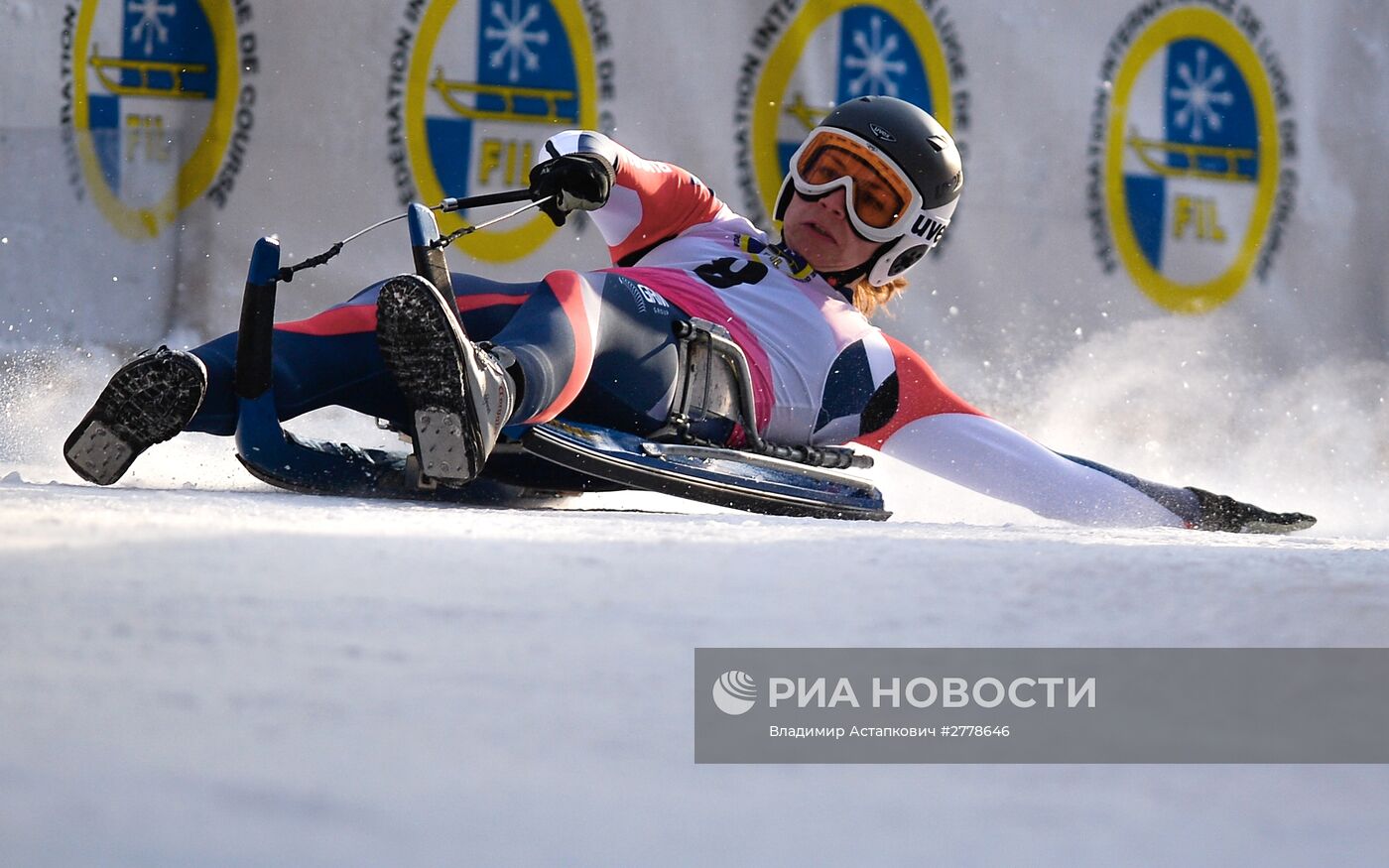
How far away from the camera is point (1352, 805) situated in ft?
3.16

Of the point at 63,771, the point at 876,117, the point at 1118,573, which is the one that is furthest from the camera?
the point at 876,117

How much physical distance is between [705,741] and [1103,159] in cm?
371

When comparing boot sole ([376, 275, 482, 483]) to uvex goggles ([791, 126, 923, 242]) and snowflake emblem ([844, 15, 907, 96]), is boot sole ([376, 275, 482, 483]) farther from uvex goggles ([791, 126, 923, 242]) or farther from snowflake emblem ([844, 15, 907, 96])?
snowflake emblem ([844, 15, 907, 96])

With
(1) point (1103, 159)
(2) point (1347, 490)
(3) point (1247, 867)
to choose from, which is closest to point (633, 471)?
(3) point (1247, 867)

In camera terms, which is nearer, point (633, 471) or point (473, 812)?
point (473, 812)

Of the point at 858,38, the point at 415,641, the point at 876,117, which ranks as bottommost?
the point at 415,641

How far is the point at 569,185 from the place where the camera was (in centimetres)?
224

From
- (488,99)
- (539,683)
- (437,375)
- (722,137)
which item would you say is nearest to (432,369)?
(437,375)

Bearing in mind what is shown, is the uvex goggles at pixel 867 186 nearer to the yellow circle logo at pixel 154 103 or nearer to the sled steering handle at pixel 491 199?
the sled steering handle at pixel 491 199

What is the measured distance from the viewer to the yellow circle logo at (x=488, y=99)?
3.87 m

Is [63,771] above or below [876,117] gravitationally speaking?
below

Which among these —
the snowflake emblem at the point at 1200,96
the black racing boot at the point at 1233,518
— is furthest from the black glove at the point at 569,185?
the snowflake emblem at the point at 1200,96

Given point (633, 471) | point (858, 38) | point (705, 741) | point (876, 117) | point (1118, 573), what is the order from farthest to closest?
point (858, 38), point (876, 117), point (633, 471), point (1118, 573), point (705, 741)

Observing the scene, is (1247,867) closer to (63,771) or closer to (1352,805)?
(1352,805)
